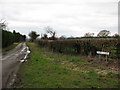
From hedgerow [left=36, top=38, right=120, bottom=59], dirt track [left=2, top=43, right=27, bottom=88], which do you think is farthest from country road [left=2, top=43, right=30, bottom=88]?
hedgerow [left=36, top=38, right=120, bottom=59]

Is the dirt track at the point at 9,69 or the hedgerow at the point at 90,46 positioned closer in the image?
the dirt track at the point at 9,69

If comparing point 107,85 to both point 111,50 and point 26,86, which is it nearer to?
point 26,86

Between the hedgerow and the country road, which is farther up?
the hedgerow

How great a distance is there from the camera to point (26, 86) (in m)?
5.95

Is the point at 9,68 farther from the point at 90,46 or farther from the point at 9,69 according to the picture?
the point at 90,46

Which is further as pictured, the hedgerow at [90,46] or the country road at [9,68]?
the hedgerow at [90,46]

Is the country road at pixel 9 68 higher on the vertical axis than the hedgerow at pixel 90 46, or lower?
lower

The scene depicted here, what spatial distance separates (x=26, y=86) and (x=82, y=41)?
11833mm

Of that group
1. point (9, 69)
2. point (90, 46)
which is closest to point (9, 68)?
point (9, 69)

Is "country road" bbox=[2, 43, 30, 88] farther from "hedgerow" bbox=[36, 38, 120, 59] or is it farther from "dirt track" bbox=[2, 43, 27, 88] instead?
"hedgerow" bbox=[36, 38, 120, 59]

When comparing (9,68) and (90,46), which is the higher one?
(90,46)

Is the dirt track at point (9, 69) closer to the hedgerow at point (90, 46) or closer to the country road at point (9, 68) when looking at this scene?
the country road at point (9, 68)

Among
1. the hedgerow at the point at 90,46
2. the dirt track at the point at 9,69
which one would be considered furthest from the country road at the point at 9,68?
the hedgerow at the point at 90,46

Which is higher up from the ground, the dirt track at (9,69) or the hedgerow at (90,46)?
the hedgerow at (90,46)
